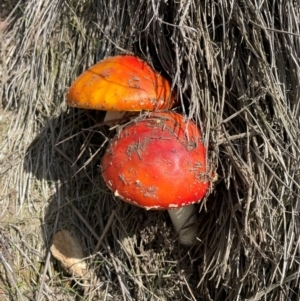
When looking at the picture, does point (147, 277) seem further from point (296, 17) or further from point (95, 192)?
point (296, 17)

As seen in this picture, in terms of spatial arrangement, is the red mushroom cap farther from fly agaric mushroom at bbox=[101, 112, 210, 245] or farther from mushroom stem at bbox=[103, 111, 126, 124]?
mushroom stem at bbox=[103, 111, 126, 124]

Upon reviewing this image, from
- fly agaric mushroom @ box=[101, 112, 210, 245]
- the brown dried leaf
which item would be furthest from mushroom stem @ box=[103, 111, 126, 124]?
the brown dried leaf

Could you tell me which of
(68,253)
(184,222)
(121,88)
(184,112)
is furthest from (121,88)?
(68,253)

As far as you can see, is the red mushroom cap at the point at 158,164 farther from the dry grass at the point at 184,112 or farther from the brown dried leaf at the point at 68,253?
the brown dried leaf at the point at 68,253

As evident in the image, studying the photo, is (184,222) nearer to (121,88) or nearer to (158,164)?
(158,164)

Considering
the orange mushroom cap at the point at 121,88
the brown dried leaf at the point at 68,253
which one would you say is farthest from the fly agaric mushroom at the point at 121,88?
the brown dried leaf at the point at 68,253
